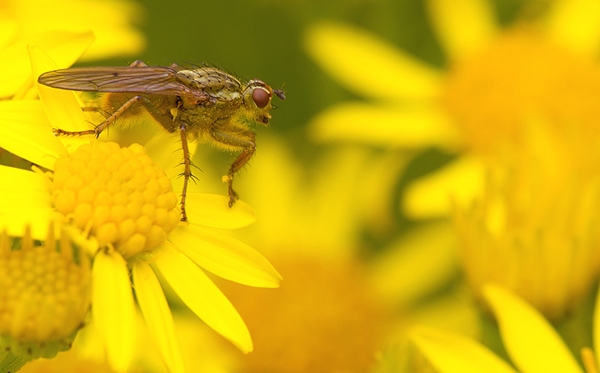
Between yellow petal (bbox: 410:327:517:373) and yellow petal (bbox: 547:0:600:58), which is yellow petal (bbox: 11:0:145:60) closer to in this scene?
yellow petal (bbox: 410:327:517:373)

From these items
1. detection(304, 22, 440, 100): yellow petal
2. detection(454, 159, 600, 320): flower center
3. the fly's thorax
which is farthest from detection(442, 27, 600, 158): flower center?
the fly's thorax

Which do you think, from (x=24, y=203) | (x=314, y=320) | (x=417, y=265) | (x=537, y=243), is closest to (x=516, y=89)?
(x=417, y=265)

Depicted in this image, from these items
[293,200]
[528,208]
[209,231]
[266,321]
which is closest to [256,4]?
[293,200]

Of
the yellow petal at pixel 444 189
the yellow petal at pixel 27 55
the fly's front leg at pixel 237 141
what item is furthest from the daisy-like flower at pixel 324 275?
the yellow petal at pixel 27 55

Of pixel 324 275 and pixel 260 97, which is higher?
pixel 260 97

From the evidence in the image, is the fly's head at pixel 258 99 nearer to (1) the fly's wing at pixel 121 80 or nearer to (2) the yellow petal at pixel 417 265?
(1) the fly's wing at pixel 121 80

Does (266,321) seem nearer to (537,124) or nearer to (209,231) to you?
(537,124)

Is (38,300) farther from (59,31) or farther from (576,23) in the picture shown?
(576,23)
